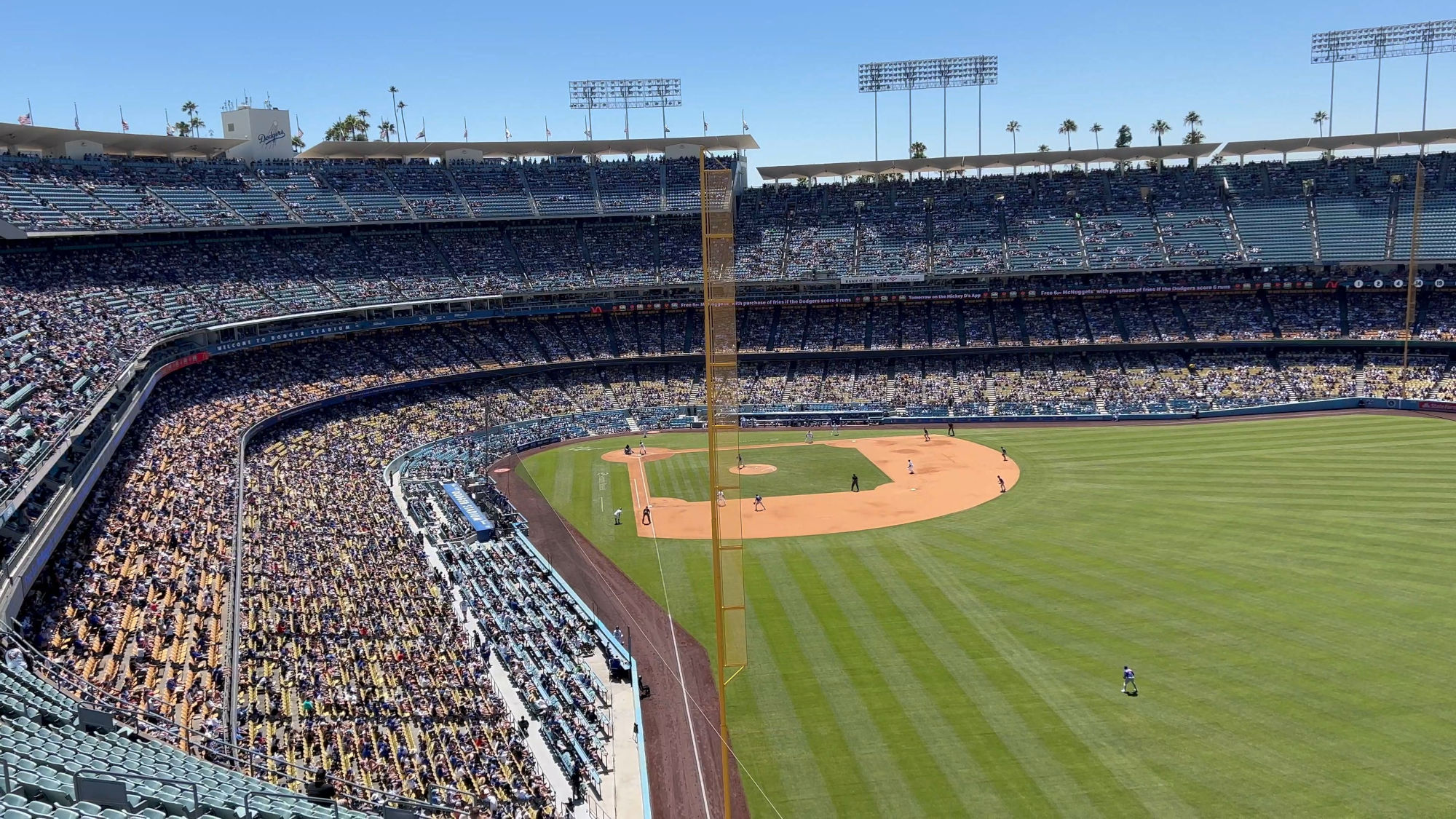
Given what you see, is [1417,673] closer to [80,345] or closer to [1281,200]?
[80,345]

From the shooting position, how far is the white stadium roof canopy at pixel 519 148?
80.1 m

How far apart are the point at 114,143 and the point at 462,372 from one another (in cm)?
2761

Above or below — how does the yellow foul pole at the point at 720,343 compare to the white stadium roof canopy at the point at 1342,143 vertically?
below

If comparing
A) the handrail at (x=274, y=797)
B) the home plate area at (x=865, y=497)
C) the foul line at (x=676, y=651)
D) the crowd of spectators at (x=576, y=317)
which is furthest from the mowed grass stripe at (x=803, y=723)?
the crowd of spectators at (x=576, y=317)

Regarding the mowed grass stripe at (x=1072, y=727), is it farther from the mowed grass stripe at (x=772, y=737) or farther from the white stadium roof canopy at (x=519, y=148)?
the white stadium roof canopy at (x=519, y=148)

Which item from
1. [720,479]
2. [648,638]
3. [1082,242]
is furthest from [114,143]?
[1082,242]

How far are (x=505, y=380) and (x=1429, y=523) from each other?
5577 cm

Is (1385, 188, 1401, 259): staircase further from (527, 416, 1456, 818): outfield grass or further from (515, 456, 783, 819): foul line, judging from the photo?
(515, 456, 783, 819): foul line

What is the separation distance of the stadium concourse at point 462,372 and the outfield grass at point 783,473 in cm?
971

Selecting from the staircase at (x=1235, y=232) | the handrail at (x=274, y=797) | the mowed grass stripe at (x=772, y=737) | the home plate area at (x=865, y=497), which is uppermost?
the staircase at (x=1235, y=232)

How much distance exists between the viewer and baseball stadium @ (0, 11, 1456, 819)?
2095cm

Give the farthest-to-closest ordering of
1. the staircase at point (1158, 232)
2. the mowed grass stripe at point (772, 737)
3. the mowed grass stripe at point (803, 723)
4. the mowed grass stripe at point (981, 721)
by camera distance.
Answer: the staircase at point (1158, 232)
the mowed grass stripe at point (772, 737)
the mowed grass stripe at point (803, 723)
the mowed grass stripe at point (981, 721)

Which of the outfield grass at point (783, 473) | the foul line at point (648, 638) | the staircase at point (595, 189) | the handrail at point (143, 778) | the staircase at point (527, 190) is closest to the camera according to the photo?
the handrail at point (143, 778)

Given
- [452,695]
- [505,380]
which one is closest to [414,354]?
[505,380]
